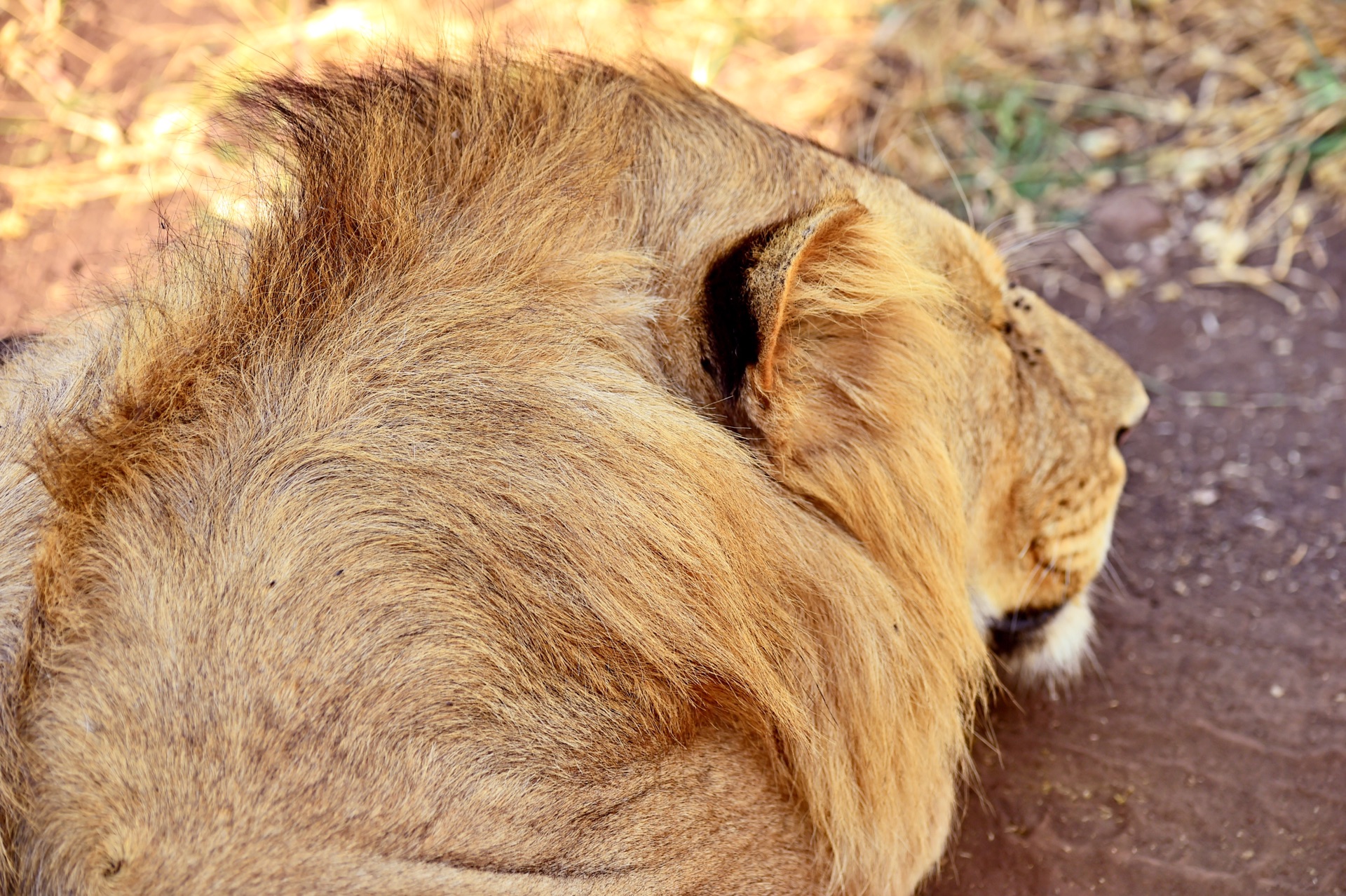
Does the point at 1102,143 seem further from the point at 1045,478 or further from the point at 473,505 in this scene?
the point at 473,505

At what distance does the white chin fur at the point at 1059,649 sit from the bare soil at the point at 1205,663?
7 centimetres

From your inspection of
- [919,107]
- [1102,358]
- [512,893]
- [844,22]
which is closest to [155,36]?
[844,22]

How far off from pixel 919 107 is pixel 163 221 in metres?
2.95

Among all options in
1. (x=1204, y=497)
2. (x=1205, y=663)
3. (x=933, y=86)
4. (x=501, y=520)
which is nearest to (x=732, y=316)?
(x=501, y=520)

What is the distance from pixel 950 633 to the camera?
71.5 inches

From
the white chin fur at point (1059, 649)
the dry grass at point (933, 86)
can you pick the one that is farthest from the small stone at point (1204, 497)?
the dry grass at point (933, 86)

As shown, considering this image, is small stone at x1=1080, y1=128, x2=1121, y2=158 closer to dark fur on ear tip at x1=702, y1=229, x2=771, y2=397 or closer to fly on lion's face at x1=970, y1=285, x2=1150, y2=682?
fly on lion's face at x1=970, y1=285, x2=1150, y2=682

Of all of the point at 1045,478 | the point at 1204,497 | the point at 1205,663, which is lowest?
the point at 1205,663

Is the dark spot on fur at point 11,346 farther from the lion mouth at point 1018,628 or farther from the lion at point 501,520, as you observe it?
the lion mouth at point 1018,628

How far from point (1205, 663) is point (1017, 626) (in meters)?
0.49

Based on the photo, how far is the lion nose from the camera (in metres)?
2.22

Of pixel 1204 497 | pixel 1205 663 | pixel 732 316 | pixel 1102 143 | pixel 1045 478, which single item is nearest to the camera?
pixel 732 316

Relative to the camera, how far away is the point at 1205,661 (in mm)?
2400

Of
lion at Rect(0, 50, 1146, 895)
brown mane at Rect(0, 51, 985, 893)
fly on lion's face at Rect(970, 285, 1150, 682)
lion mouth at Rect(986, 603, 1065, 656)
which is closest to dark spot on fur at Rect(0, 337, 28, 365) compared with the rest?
lion at Rect(0, 50, 1146, 895)
